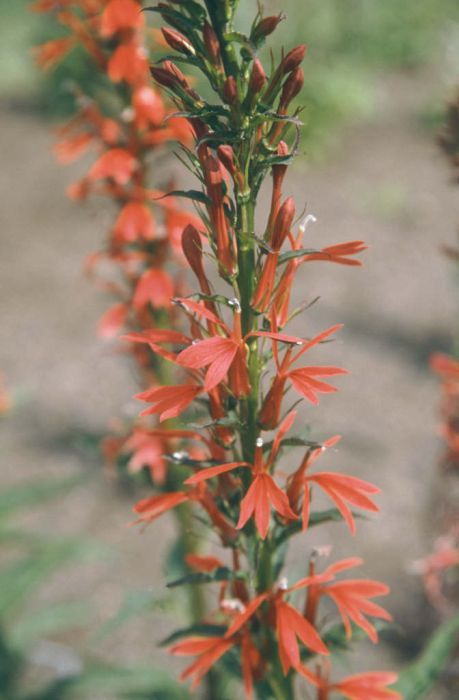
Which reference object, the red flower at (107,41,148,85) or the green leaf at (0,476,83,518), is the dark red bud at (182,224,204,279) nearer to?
the red flower at (107,41,148,85)

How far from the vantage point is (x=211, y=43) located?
35.4 inches

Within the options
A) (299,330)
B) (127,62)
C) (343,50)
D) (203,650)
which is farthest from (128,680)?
(343,50)

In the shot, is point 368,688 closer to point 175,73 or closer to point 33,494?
point 175,73

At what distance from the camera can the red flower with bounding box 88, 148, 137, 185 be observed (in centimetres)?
173

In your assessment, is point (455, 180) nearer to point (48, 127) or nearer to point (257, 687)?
point (257, 687)

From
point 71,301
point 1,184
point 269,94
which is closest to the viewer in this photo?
point 269,94

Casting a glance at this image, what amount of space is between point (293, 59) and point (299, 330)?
3.95m

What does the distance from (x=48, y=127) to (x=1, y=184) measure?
4.14ft

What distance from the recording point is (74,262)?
19.4 ft

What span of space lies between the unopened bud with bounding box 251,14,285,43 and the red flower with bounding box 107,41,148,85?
2.59ft

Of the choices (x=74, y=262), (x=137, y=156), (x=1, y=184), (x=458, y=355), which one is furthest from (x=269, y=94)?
(x=1, y=184)

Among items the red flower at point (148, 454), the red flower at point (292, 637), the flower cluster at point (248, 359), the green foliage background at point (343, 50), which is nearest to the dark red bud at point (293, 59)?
the flower cluster at point (248, 359)

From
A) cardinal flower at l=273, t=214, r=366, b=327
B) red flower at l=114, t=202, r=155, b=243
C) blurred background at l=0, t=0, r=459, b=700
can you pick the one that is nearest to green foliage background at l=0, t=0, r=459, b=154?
blurred background at l=0, t=0, r=459, b=700

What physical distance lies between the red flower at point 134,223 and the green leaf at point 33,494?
0.85 metres
